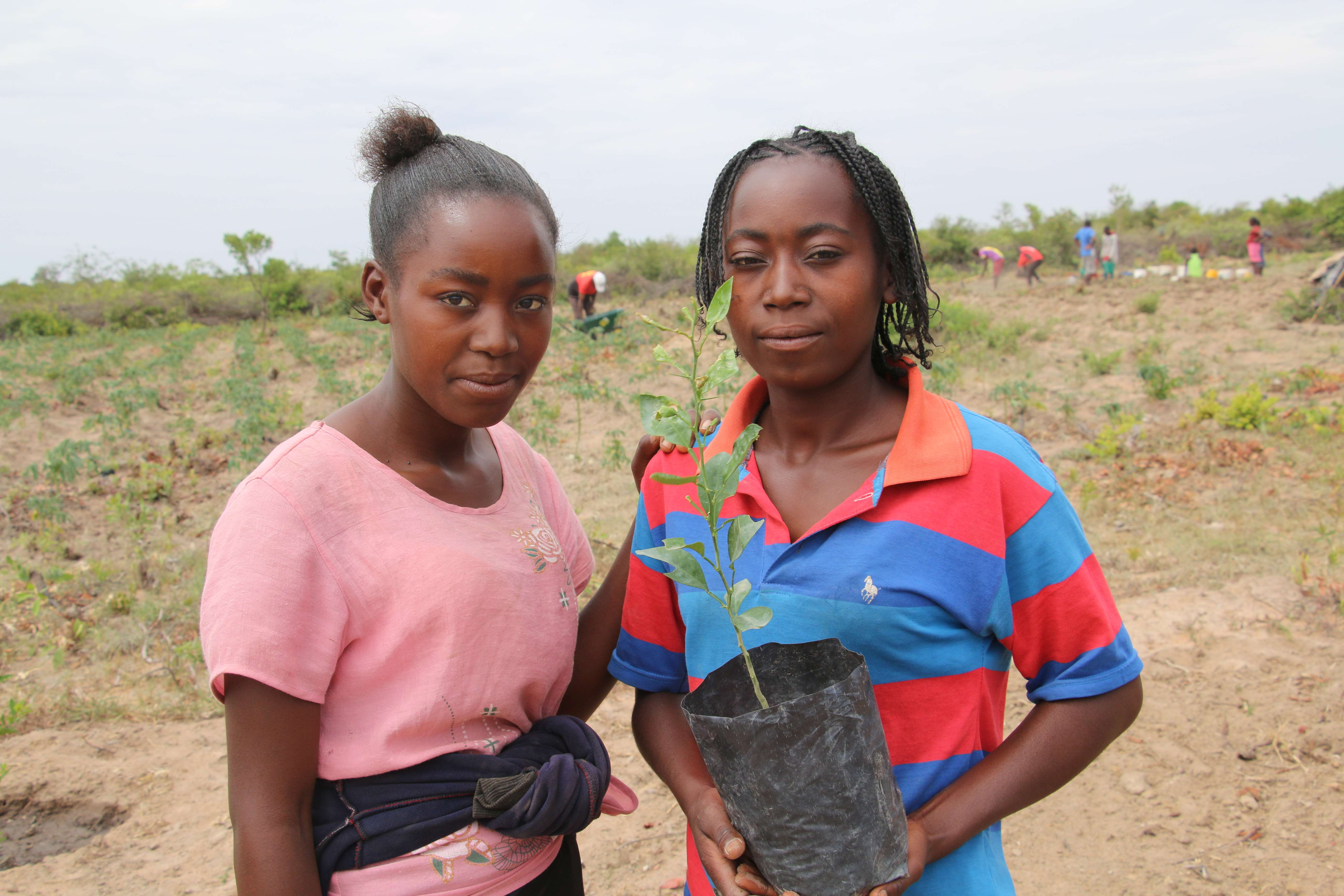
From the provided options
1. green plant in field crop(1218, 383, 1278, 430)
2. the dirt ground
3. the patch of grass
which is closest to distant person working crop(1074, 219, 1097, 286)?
the patch of grass

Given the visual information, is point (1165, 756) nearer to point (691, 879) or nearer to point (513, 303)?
point (691, 879)

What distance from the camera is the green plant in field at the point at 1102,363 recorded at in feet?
26.7

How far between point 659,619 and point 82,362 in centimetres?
1319

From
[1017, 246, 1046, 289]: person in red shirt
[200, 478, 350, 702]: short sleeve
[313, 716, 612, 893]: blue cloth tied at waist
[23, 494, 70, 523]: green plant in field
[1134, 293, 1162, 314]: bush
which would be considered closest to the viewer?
[200, 478, 350, 702]: short sleeve

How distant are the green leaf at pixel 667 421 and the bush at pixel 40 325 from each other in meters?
22.1

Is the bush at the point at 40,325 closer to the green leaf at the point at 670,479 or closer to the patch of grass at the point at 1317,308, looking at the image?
the patch of grass at the point at 1317,308

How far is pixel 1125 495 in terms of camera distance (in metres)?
5.14

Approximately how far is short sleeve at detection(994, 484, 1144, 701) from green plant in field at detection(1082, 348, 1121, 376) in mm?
7937

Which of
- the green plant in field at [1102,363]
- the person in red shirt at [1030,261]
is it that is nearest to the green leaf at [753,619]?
the green plant in field at [1102,363]

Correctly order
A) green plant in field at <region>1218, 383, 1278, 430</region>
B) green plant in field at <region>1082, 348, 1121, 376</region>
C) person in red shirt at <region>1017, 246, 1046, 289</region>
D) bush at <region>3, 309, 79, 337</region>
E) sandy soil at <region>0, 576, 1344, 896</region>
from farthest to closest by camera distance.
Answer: bush at <region>3, 309, 79, 337</region> < person in red shirt at <region>1017, 246, 1046, 289</region> < green plant in field at <region>1082, 348, 1121, 376</region> < green plant in field at <region>1218, 383, 1278, 430</region> < sandy soil at <region>0, 576, 1344, 896</region>

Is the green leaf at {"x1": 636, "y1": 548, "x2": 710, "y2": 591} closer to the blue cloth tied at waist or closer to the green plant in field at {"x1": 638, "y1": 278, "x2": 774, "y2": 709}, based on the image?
the green plant in field at {"x1": 638, "y1": 278, "x2": 774, "y2": 709}

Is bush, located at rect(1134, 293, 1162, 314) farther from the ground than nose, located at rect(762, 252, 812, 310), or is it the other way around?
nose, located at rect(762, 252, 812, 310)

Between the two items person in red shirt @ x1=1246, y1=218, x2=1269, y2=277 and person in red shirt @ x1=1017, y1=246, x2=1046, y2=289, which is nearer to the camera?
person in red shirt @ x1=1246, y1=218, x2=1269, y2=277

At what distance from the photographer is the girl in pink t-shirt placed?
3.31 feet
